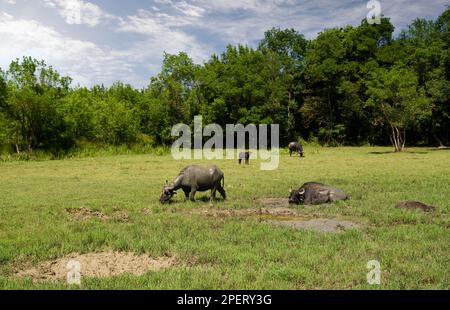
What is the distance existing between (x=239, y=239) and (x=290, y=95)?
58.3 metres

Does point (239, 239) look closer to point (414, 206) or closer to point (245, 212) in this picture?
point (245, 212)

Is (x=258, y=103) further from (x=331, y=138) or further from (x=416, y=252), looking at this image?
(x=416, y=252)

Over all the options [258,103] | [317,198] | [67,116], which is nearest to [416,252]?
[317,198]

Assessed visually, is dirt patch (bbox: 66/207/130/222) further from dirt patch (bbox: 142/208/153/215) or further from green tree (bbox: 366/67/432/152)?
green tree (bbox: 366/67/432/152)

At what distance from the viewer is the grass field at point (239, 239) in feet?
26.2

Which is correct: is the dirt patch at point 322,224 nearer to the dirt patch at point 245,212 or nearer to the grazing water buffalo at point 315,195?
the dirt patch at point 245,212

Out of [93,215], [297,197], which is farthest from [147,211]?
[297,197]

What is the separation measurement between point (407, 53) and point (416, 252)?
5845 cm

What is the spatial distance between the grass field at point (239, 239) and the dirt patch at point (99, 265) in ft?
1.11

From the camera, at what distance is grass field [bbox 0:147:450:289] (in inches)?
314

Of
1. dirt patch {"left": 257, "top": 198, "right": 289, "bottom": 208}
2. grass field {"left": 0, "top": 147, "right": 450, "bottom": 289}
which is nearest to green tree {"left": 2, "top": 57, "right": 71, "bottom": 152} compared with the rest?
grass field {"left": 0, "top": 147, "right": 450, "bottom": 289}

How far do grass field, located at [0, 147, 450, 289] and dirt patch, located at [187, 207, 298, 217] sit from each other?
488 mm

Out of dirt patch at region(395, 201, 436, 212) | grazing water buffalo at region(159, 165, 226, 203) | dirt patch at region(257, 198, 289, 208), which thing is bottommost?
dirt patch at region(257, 198, 289, 208)

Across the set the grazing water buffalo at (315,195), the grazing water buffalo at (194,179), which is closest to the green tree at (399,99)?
the grazing water buffalo at (315,195)
